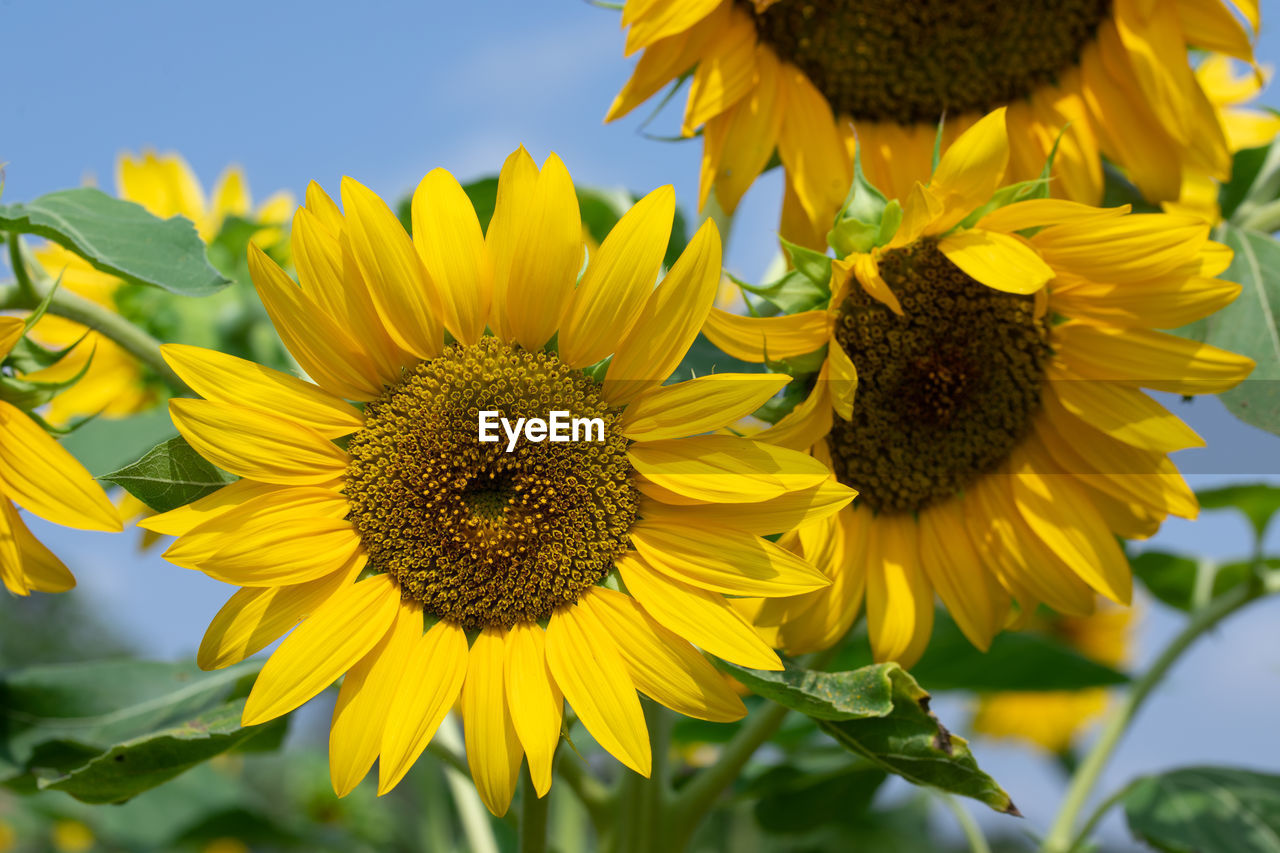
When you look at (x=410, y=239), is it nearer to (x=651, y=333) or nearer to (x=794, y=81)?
(x=651, y=333)

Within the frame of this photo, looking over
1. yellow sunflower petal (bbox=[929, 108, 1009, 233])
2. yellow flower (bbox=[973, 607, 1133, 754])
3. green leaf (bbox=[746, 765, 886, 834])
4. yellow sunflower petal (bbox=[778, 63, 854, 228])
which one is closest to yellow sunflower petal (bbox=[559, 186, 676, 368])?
yellow sunflower petal (bbox=[929, 108, 1009, 233])

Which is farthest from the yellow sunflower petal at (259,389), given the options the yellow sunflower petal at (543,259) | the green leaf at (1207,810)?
the green leaf at (1207,810)

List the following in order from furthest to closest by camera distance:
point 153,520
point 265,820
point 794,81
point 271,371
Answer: point 265,820
point 794,81
point 271,371
point 153,520

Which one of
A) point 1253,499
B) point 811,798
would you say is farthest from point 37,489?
point 1253,499

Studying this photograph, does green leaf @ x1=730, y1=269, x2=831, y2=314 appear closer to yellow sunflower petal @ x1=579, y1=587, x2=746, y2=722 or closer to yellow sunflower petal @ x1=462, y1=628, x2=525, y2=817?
yellow sunflower petal @ x1=579, y1=587, x2=746, y2=722

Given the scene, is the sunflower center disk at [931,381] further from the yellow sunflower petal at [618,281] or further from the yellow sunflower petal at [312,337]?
the yellow sunflower petal at [312,337]

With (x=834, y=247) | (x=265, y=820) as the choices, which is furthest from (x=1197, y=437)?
(x=265, y=820)
